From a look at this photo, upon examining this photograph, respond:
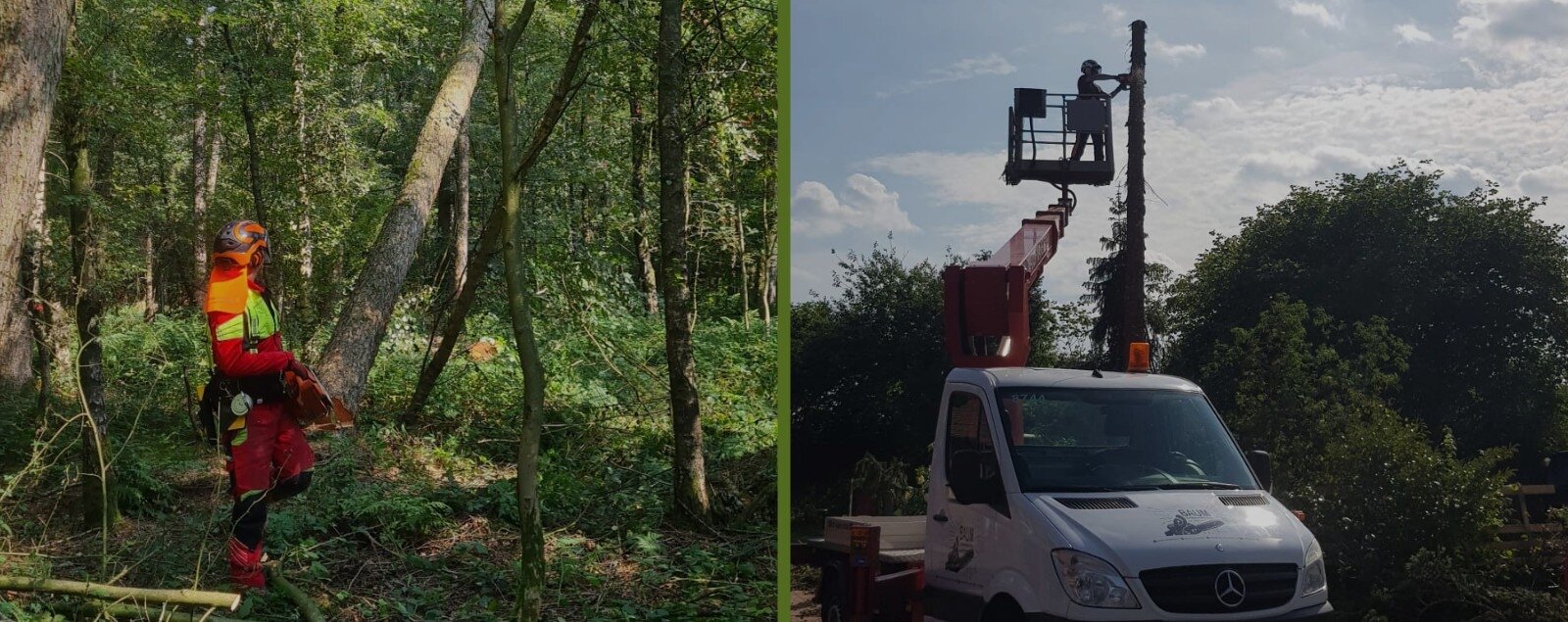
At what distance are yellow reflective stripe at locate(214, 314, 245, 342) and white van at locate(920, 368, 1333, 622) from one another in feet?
10.0

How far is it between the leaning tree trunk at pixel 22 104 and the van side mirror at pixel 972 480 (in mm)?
4911

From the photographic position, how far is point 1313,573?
15.9 feet

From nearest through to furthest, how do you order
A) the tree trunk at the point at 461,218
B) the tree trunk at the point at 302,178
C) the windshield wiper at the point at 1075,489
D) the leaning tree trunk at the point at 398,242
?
the windshield wiper at the point at 1075,489 < the leaning tree trunk at the point at 398,242 < the tree trunk at the point at 302,178 < the tree trunk at the point at 461,218

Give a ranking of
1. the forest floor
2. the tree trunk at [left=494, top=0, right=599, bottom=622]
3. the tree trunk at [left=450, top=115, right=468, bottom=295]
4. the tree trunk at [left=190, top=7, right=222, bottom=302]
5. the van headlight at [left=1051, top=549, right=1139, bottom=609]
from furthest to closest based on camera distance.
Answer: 1. the tree trunk at [left=190, top=7, right=222, bottom=302]
2. the tree trunk at [left=450, top=115, right=468, bottom=295]
3. the forest floor
4. the tree trunk at [left=494, top=0, right=599, bottom=622]
5. the van headlight at [left=1051, top=549, right=1139, bottom=609]

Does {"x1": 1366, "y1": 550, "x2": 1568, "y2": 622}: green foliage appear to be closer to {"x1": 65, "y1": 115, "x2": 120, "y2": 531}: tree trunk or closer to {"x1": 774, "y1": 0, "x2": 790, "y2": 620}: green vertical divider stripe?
{"x1": 774, "y1": 0, "x2": 790, "y2": 620}: green vertical divider stripe

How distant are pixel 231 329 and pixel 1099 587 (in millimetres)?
3671

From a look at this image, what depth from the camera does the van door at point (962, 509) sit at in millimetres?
4996

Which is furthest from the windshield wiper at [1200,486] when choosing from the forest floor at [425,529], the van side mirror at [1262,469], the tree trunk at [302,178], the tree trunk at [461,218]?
the tree trunk at [302,178]

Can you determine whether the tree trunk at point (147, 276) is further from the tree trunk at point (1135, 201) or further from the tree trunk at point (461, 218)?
the tree trunk at point (1135, 201)

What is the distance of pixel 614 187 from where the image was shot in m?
12.5

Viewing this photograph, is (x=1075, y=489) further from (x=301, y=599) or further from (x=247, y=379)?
(x=247, y=379)

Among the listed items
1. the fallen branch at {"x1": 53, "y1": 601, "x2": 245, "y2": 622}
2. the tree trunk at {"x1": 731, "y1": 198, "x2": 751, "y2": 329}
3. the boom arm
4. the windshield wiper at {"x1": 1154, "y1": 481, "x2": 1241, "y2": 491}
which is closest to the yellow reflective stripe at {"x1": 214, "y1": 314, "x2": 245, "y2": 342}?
the fallen branch at {"x1": 53, "y1": 601, "x2": 245, "y2": 622}

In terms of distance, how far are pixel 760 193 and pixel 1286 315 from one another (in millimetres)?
5742

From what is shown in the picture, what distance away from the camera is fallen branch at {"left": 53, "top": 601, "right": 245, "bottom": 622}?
4.57 meters
